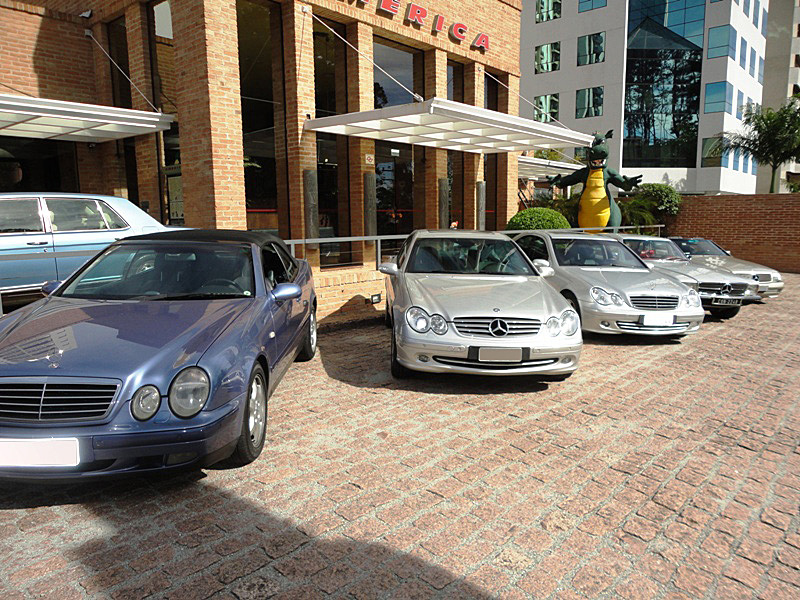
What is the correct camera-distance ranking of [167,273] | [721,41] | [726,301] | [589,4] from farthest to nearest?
[589,4]
[721,41]
[726,301]
[167,273]

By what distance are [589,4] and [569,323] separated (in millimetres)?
39043

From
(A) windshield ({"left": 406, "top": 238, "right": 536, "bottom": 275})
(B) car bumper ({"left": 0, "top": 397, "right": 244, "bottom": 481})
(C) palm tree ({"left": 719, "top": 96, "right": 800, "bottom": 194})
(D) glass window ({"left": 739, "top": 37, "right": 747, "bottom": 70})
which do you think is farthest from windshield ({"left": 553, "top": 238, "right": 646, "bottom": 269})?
(D) glass window ({"left": 739, "top": 37, "right": 747, "bottom": 70})

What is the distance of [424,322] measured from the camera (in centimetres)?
521

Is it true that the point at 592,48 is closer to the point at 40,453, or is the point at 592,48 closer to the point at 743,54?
the point at 743,54

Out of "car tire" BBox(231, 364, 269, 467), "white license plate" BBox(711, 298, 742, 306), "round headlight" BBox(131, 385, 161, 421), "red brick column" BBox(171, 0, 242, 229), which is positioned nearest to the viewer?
"round headlight" BBox(131, 385, 161, 421)

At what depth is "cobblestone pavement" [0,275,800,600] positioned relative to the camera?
2553 millimetres

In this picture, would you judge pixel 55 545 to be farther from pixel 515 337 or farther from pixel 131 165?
pixel 131 165

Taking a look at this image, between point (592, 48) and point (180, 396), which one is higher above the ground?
point (592, 48)

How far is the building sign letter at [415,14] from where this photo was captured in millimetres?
12375

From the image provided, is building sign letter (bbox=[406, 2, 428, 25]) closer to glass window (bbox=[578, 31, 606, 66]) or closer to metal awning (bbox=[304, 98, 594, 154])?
Result: metal awning (bbox=[304, 98, 594, 154])

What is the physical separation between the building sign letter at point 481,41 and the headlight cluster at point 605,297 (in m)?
9.64

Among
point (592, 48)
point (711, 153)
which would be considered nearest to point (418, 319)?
point (592, 48)

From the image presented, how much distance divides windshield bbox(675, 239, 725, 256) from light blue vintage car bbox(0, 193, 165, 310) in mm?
10742

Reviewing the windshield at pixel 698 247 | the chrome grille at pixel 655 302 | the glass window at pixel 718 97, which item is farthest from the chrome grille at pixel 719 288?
the glass window at pixel 718 97
